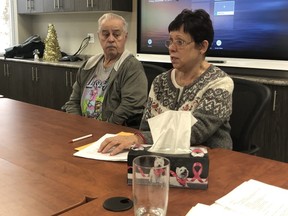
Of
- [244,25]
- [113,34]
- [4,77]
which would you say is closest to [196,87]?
[113,34]

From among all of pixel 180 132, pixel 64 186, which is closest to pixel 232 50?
pixel 180 132

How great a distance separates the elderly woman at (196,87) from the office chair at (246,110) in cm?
13

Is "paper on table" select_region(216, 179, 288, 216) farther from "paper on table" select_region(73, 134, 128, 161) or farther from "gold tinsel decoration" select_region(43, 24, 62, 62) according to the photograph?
"gold tinsel decoration" select_region(43, 24, 62, 62)

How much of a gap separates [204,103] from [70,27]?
3.78 m

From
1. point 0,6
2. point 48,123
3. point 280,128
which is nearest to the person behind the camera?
point 48,123

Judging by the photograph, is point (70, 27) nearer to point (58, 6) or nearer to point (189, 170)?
point (58, 6)

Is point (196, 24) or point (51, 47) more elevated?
point (196, 24)

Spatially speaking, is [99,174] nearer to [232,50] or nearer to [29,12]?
[232,50]

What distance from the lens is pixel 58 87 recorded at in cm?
430

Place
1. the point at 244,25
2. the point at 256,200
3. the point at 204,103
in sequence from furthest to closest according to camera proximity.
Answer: the point at 244,25
the point at 204,103
the point at 256,200

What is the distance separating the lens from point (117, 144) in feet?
4.31

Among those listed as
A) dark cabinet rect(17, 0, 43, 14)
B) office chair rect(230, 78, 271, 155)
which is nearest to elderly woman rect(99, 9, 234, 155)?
office chair rect(230, 78, 271, 155)

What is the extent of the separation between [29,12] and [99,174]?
4.41 metres

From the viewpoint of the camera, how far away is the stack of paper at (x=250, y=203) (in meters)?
0.87
